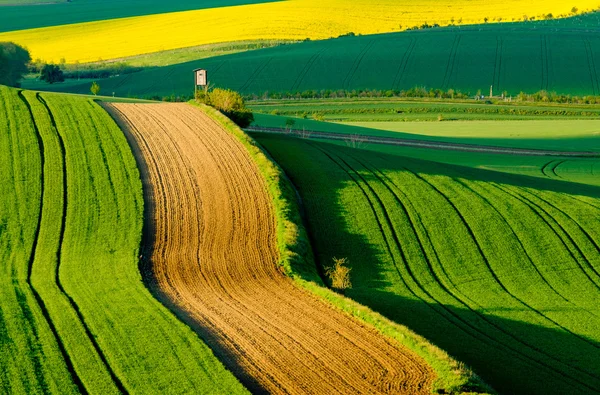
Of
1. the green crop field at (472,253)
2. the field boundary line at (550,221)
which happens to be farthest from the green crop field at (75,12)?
the field boundary line at (550,221)

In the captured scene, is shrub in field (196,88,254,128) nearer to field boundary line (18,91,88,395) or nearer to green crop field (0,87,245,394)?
green crop field (0,87,245,394)

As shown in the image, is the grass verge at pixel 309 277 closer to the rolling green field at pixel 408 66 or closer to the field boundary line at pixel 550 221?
the field boundary line at pixel 550 221

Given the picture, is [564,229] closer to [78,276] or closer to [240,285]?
[240,285]

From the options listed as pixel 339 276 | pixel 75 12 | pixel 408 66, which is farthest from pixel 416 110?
pixel 75 12

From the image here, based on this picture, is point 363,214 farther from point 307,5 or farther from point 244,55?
point 307,5

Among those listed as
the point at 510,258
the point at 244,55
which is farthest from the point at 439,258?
the point at 244,55

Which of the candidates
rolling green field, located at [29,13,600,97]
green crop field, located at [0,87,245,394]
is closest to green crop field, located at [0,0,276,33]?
rolling green field, located at [29,13,600,97]
